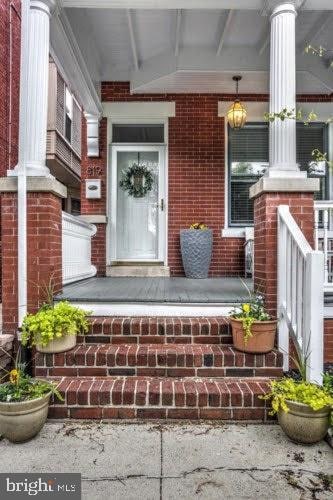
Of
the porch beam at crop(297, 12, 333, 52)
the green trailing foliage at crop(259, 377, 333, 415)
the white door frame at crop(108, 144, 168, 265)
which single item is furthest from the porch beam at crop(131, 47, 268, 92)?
the green trailing foliage at crop(259, 377, 333, 415)

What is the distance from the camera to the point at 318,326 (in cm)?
237

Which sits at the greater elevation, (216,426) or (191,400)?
(191,400)

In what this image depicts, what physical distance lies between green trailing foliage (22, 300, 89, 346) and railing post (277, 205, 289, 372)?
60.8 inches

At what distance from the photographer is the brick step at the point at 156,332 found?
9.57 feet

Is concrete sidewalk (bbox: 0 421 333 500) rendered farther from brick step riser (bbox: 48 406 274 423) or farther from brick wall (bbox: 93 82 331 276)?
brick wall (bbox: 93 82 331 276)

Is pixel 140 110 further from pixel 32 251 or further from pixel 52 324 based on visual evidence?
pixel 52 324

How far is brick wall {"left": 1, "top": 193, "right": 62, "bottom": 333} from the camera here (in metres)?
3.05

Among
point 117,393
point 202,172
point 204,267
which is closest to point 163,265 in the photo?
point 204,267

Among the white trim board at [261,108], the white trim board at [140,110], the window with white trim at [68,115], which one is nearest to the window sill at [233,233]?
the white trim board at [261,108]

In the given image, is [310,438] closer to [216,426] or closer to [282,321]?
[216,426]

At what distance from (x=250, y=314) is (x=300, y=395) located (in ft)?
2.41

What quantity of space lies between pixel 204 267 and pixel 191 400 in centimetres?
304

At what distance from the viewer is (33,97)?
306 cm

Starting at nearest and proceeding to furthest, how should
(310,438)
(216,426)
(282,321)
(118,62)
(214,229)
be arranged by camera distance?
(310,438)
(216,426)
(282,321)
(118,62)
(214,229)
